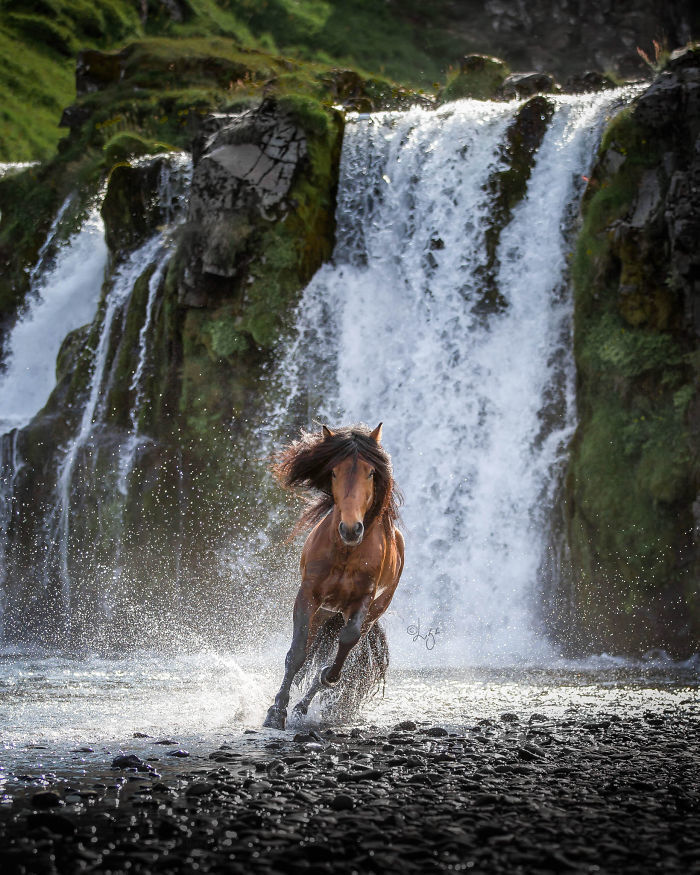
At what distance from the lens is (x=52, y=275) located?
22016 mm

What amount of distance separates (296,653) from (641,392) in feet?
28.8

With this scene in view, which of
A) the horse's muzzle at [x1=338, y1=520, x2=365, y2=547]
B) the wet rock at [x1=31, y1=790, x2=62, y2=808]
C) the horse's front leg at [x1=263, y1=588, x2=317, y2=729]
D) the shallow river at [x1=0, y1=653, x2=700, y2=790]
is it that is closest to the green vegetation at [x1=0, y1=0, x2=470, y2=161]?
the shallow river at [x1=0, y1=653, x2=700, y2=790]

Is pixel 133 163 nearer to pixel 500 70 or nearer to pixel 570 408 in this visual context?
pixel 500 70

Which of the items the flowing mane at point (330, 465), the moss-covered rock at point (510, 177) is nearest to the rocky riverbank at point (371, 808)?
the flowing mane at point (330, 465)

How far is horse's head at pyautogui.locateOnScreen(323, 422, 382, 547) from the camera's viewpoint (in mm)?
6215

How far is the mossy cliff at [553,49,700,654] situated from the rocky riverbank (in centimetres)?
741

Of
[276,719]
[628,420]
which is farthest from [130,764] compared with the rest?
[628,420]

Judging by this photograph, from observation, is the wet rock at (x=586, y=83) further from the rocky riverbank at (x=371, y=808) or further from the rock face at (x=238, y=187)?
the rocky riverbank at (x=371, y=808)

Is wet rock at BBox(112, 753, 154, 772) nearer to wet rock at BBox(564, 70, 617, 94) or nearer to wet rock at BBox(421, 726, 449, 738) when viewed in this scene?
wet rock at BBox(421, 726, 449, 738)

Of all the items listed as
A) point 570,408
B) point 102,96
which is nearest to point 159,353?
point 570,408

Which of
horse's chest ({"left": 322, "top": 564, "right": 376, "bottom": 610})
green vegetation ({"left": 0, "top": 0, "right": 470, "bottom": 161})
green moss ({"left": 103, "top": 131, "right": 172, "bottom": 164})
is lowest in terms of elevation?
horse's chest ({"left": 322, "top": 564, "right": 376, "bottom": 610})

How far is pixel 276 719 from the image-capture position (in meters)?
6.78

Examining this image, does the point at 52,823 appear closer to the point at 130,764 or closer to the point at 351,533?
the point at 130,764

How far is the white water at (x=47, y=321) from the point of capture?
69.4 ft
